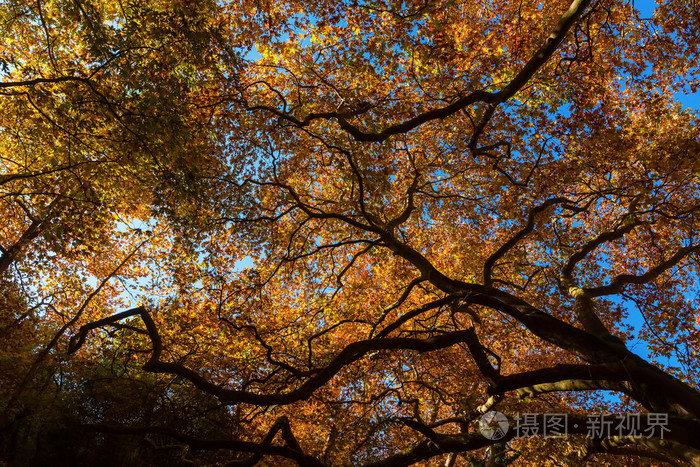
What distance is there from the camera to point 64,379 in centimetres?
1206

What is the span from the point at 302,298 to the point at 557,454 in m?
9.73

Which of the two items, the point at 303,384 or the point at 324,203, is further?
the point at 324,203

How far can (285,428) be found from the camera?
23.7 ft

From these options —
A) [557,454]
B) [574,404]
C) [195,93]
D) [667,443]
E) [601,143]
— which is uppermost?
[601,143]

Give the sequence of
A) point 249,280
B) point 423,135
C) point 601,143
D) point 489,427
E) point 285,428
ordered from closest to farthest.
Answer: point 489,427 < point 285,428 < point 249,280 < point 601,143 < point 423,135

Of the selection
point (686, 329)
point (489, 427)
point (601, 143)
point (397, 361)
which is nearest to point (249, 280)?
point (397, 361)

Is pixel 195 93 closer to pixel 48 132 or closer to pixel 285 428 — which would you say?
pixel 48 132

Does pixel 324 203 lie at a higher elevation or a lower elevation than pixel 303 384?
higher

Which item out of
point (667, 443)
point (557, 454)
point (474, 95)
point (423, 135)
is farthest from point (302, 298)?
point (667, 443)

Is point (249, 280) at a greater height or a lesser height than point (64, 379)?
greater

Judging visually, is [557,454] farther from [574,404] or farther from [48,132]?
[48,132]

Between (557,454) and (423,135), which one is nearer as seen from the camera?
(557,454)

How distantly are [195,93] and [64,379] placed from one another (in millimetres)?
9866

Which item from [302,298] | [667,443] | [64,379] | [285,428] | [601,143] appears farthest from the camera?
[302,298]
